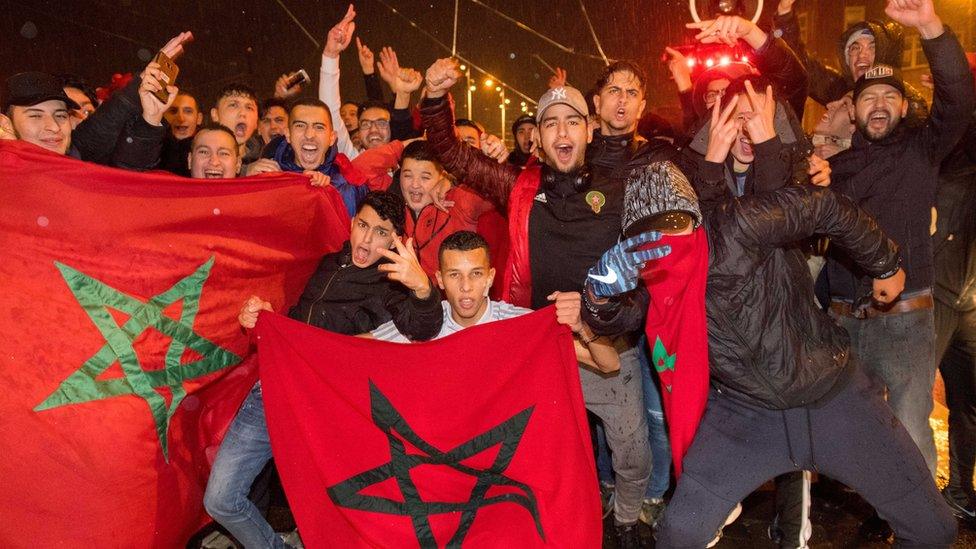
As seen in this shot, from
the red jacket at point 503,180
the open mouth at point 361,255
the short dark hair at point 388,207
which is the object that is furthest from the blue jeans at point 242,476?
the red jacket at point 503,180

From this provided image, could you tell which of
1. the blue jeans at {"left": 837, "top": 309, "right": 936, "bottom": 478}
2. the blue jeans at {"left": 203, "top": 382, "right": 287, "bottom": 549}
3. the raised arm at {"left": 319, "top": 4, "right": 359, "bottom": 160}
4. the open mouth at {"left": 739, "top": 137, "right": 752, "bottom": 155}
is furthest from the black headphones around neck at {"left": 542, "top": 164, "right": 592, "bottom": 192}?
the raised arm at {"left": 319, "top": 4, "right": 359, "bottom": 160}

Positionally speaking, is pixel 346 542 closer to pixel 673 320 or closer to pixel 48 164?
pixel 673 320

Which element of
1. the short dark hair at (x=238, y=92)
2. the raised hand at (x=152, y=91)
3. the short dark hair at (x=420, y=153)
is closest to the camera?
the raised hand at (x=152, y=91)

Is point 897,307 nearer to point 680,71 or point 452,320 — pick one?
point 680,71

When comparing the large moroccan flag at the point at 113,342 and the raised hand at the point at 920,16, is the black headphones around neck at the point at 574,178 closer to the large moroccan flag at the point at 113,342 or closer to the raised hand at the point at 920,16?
the large moroccan flag at the point at 113,342

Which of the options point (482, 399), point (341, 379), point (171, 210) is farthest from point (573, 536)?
point (171, 210)

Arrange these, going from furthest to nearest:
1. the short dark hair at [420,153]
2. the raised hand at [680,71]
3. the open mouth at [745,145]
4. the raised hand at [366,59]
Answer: the raised hand at [366,59], the raised hand at [680,71], the short dark hair at [420,153], the open mouth at [745,145]

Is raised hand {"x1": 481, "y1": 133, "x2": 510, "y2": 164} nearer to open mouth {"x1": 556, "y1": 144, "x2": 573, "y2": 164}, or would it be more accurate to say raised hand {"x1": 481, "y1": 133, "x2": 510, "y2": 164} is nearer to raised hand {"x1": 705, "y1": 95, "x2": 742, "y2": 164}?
open mouth {"x1": 556, "y1": 144, "x2": 573, "y2": 164}

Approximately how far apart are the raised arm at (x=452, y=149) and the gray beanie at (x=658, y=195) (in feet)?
4.05

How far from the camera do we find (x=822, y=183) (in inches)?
144

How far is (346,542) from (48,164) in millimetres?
2354

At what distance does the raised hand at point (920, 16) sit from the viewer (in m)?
3.62

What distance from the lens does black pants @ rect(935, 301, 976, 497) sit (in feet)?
14.2

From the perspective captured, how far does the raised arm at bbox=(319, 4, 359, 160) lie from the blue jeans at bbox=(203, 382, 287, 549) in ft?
8.08
